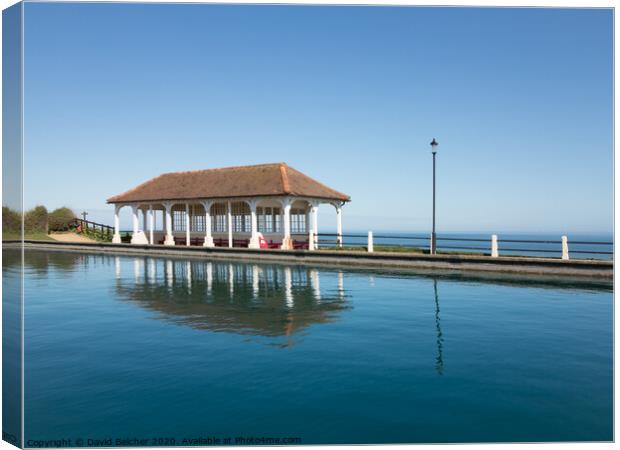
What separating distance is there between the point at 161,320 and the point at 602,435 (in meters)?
9.09

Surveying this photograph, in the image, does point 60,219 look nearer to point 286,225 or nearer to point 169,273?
point 286,225

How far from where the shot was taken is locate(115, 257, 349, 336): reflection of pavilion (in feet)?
37.8

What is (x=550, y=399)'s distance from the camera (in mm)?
6492

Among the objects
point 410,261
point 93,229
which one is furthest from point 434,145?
point 93,229

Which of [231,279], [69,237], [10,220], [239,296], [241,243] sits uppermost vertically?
[10,220]

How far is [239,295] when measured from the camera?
15.6 m

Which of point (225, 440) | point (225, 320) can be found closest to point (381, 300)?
point (225, 320)

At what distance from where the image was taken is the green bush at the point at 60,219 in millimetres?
48344

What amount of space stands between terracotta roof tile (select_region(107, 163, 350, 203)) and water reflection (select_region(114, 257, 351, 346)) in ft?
23.4

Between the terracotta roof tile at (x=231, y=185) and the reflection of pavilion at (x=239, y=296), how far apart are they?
737 cm

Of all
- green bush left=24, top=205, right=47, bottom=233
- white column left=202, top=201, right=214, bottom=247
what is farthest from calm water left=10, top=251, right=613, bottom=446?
green bush left=24, top=205, right=47, bottom=233

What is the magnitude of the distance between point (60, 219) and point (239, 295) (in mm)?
39476

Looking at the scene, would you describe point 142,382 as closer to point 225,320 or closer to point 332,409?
point 332,409

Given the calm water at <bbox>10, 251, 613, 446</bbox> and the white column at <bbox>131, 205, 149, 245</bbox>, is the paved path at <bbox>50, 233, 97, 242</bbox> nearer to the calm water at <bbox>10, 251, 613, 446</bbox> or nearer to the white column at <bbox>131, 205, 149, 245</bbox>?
the white column at <bbox>131, 205, 149, 245</bbox>
